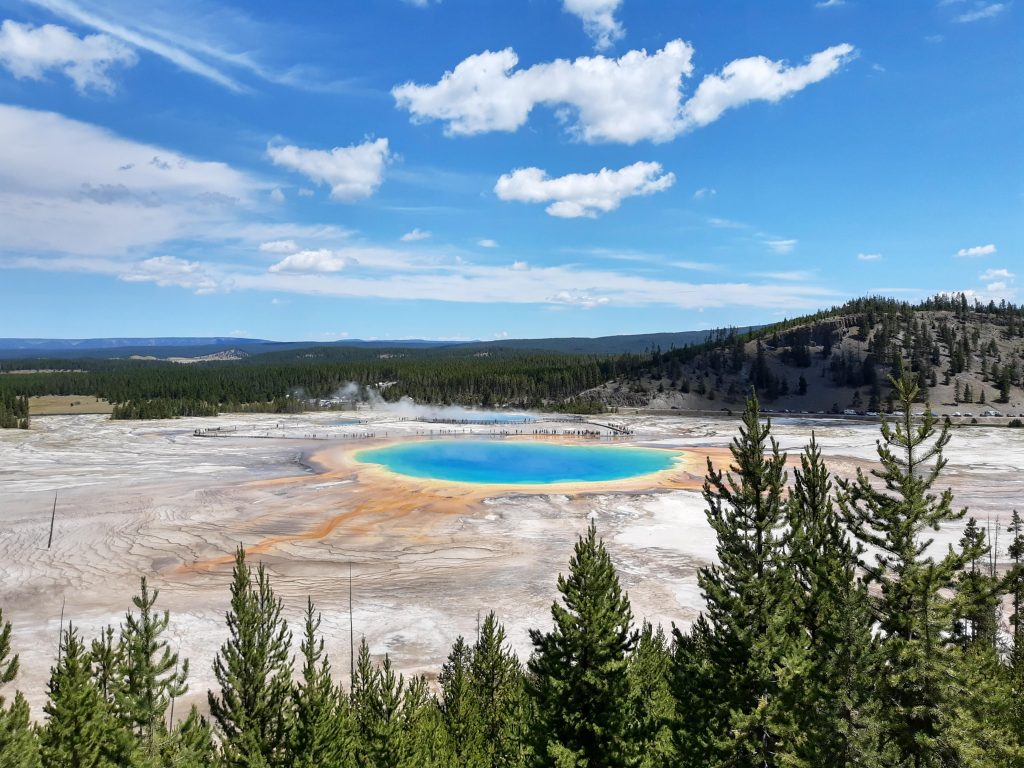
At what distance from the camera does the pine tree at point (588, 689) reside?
45.7 ft

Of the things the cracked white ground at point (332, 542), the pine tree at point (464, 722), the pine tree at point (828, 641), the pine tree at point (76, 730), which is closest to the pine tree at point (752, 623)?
the pine tree at point (828, 641)

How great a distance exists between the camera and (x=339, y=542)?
41.8 m

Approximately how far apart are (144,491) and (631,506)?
4332 centimetres

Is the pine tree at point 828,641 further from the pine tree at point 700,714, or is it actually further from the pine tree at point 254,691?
the pine tree at point 254,691

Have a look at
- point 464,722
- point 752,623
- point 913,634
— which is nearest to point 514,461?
point 464,722

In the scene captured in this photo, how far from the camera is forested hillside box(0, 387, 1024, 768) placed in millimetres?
10922

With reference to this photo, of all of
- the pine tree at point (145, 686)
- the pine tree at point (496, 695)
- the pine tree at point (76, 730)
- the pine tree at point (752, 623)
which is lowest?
the pine tree at point (496, 695)

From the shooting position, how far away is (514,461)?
7719 centimetres

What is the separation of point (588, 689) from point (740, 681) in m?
3.44

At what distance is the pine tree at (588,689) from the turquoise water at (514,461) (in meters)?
48.5

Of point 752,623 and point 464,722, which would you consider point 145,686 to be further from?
point 752,623

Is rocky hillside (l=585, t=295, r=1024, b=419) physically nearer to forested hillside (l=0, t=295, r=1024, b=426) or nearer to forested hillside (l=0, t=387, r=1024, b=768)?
forested hillside (l=0, t=295, r=1024, b=426)

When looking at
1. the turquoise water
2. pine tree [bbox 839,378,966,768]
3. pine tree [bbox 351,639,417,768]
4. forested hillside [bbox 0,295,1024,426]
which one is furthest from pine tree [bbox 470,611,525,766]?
forested hillside [bbox 0,295,1024,426]

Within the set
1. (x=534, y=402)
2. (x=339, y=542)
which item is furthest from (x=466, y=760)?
(x=534, y=402)
